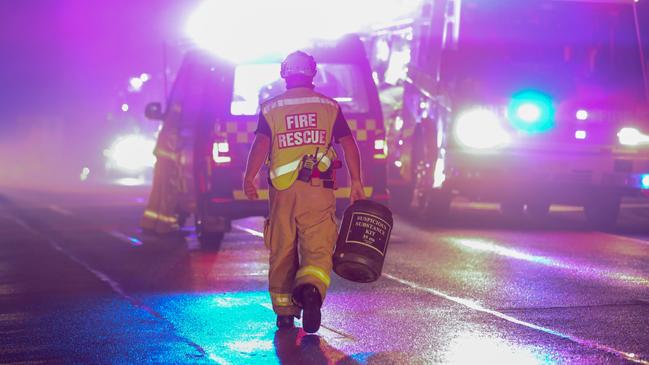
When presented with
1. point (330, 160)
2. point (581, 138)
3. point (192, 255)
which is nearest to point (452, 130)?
point (581, 138)

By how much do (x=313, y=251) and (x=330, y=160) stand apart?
545mm

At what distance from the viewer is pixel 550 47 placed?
51.6 feet

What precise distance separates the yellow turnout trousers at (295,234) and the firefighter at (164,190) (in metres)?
7.51

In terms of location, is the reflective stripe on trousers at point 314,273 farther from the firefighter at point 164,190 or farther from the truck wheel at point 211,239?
the firefighter at point 164,190

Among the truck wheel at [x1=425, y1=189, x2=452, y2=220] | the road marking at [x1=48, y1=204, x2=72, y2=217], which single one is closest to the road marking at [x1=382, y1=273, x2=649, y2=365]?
the truck wheel at [x1=425, y1=189, x2=452, y2=220]

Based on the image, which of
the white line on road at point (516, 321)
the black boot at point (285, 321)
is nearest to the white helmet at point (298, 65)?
the black boot at point (285, 321)

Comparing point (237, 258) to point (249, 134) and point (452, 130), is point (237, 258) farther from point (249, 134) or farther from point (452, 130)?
point (452, 130)

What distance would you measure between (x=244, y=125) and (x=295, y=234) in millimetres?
5090

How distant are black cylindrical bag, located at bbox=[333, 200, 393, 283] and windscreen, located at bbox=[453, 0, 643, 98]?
8.14 m

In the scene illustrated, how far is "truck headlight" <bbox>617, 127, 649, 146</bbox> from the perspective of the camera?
15.3 m

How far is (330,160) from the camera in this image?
7648mm

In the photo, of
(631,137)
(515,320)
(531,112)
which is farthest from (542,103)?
(515,320)

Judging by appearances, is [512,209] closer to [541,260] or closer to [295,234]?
[541,260]

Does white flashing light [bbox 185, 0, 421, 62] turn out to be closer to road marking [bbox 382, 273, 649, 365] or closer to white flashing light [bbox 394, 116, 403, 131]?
white flashing light [bbox 394, 116, 403, 131]
